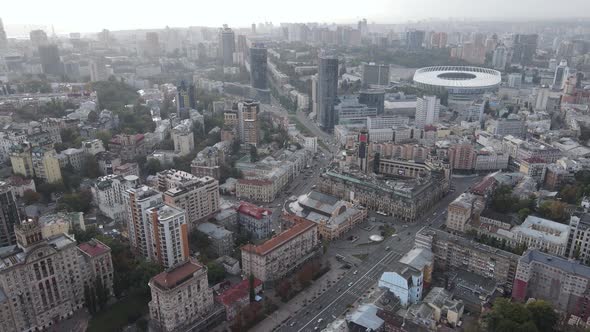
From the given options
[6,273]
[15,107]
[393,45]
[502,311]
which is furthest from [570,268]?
[393,45]

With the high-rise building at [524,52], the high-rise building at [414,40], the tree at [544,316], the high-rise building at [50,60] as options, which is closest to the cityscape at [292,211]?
the tree at [544,316]

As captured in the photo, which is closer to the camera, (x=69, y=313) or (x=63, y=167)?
(x=69, y=313)

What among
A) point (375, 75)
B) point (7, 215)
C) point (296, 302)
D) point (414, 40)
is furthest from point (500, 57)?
point (7, 215)

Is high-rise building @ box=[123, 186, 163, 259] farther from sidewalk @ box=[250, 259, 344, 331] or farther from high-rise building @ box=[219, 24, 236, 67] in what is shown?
high-rise building @ box=[219, 24, 236, 67]

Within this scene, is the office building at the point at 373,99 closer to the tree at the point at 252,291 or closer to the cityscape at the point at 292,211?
the cityscape at the point at 292,211

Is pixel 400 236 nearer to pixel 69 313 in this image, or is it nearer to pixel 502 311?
pixel 502 311

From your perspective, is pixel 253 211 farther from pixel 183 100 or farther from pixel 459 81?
pixel 459 81

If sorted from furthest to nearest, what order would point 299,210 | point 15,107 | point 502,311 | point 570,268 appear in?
point 15,107
point 299,210
point 570,268
point 502,311

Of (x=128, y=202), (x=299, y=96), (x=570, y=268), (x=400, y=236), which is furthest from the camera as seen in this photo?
(x=299, y=96)
